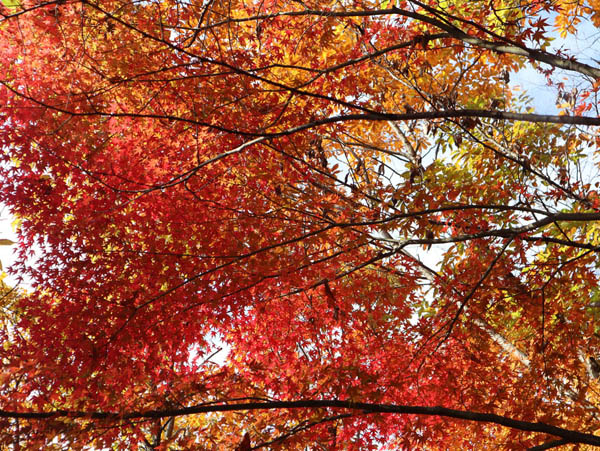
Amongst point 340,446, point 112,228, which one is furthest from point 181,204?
point 340,446

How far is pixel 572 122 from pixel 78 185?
20.8 ft

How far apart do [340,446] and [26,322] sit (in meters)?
5.04

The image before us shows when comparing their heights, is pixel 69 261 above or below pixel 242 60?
below

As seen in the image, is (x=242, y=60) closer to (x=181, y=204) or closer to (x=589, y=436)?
(x=181, y=204)

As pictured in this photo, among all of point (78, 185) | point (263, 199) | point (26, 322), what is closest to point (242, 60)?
point (263, 199)

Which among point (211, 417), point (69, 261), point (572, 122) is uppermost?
point (69, 261)

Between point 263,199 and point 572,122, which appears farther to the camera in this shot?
point 263,199

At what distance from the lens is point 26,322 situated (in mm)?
6379

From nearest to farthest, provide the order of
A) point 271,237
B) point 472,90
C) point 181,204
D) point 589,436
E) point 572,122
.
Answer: point 572,122
point 589,436
point 271,237
point 181,204
point 472,90

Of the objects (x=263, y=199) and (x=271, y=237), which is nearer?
(x=271, y=237)

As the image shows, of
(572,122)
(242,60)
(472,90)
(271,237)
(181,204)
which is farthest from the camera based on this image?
(472,90)

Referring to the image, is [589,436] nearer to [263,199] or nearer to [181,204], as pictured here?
[263,199]

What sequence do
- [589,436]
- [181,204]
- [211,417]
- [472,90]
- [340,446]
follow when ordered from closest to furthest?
[589,436], [181,204], [340,446], [472,90], [211,417]

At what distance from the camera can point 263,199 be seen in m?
6.99
